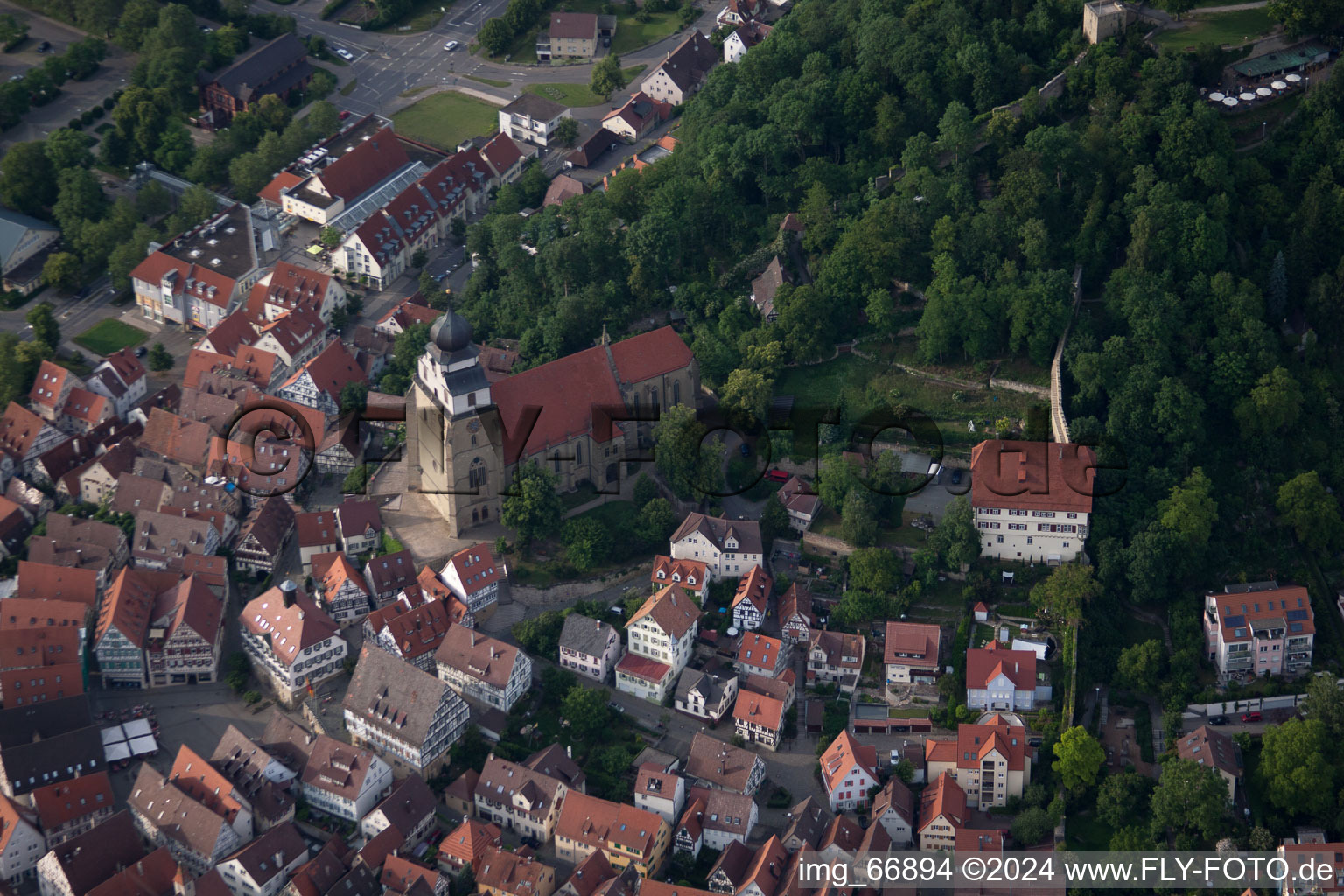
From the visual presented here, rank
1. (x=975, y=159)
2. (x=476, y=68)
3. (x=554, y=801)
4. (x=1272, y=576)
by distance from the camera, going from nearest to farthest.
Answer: (x=554, y=801) → (x=1272, y=576) → (x=975, y=159) → (x=476, y=68)

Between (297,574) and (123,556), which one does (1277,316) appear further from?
(123,556)

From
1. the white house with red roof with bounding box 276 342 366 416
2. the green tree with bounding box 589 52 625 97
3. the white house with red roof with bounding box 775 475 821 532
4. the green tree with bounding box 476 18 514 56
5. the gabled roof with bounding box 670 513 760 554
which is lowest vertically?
the white house with red roof with bounding box 775 475 821 532

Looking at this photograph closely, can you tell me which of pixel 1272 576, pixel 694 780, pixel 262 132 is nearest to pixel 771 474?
pixel 694 780

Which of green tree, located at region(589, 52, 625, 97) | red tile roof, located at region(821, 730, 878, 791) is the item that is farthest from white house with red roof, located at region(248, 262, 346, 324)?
red tile roof, located at region(821, 730, 878, 791)

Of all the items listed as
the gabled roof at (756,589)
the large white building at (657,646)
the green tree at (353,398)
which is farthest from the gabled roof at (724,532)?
the green tree at (353,398)

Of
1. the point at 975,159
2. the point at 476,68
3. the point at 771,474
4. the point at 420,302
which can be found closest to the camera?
the point at 771,474

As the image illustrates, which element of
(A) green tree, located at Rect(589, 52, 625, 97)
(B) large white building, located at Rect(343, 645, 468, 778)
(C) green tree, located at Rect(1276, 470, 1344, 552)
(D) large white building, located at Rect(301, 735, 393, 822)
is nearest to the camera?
(D) large white building, located at Rect(301, 735, 393, 822)

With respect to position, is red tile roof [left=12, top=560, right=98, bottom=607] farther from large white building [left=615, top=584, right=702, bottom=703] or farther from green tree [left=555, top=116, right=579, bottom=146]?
green tree [left=555, top=116, right=579, bottom=146]
